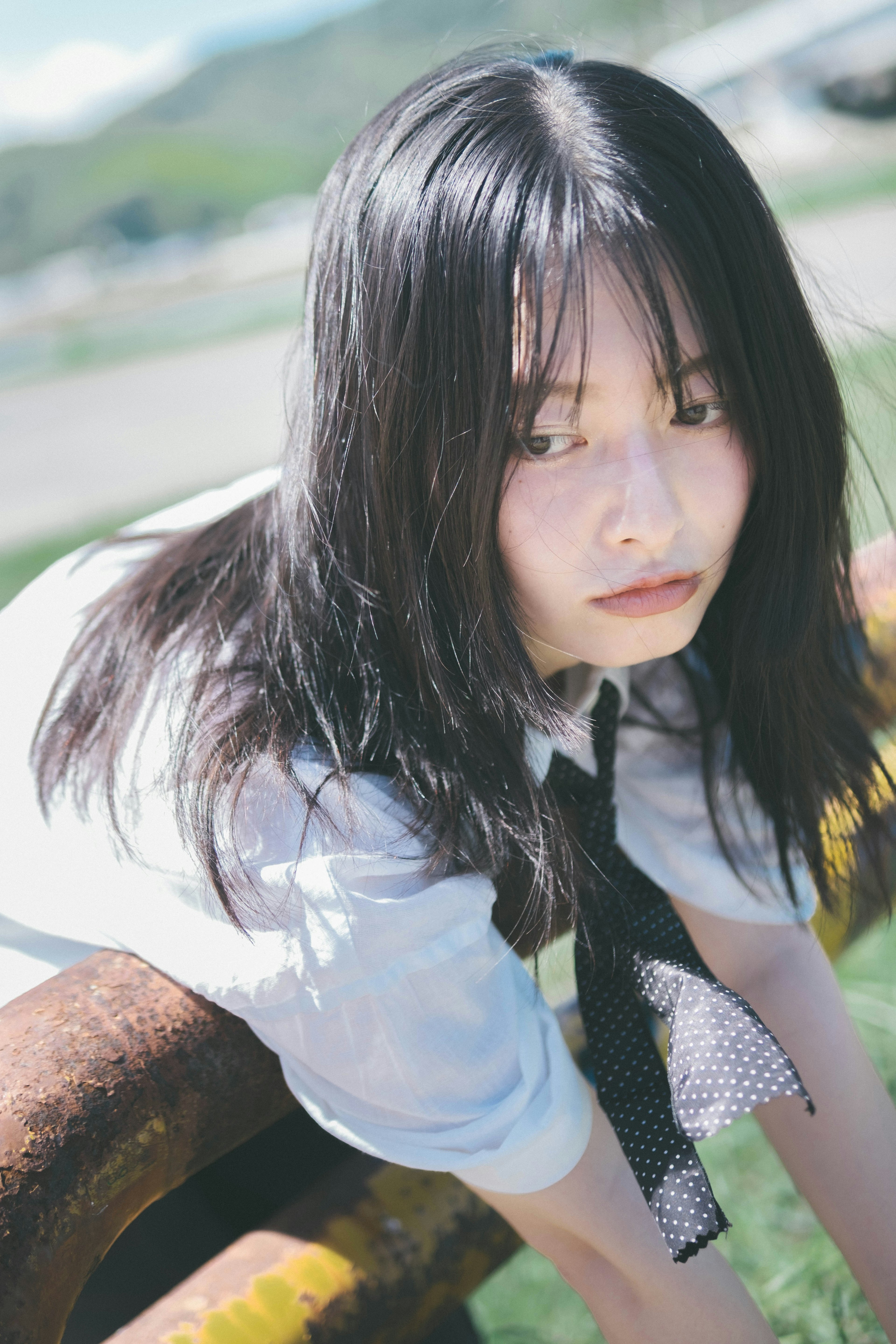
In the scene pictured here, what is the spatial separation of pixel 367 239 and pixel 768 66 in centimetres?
3646

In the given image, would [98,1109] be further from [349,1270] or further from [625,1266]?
[625,1266]

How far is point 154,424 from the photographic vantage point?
9.14 metres

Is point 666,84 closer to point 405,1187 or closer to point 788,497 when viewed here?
point 788,497

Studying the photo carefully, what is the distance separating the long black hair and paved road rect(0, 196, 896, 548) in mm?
4060

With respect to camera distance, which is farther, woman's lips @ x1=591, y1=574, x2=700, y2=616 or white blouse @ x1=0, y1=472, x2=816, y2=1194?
woman's lips @ x1=591, y1=574, x2=700, y2=616

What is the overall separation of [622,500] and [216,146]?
74.2 meters

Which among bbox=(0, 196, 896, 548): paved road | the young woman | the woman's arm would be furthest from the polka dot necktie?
bbox=(0, 196, 896, 548): paved road

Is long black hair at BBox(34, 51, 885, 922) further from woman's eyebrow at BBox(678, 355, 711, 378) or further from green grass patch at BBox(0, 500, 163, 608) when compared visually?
green grass patch at BBox(0, 500, 163, 608)

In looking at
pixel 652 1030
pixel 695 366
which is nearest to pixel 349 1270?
pixel 652 1030

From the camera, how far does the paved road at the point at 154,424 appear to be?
6.68 meters

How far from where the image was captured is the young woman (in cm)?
85

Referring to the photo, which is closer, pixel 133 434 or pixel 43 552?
pixel 43 552

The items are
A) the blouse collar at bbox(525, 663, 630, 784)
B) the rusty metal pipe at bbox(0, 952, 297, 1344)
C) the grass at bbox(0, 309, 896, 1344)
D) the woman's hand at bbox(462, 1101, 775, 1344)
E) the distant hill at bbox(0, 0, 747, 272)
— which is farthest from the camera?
the distant hill at bbox(0, 0, 747, 272)

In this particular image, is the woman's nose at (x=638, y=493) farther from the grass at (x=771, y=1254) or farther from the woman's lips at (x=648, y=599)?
the grass at (x=771, y=1254)
